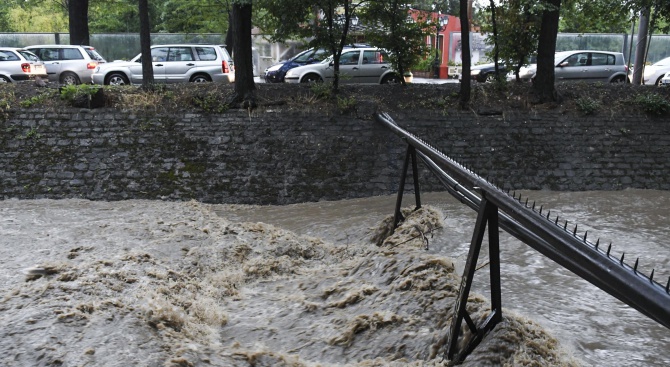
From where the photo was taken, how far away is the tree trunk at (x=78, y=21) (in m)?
21.0

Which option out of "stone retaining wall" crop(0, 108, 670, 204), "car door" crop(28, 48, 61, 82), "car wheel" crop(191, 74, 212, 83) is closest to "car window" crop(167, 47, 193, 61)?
"car wheel" crop(191, 74, 212, 83)

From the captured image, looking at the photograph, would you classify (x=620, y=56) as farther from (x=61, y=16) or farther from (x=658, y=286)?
(x=61, y=16)

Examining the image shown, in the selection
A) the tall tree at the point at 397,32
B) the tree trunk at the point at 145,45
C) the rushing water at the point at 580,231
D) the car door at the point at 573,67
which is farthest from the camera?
the car door at the point at 573,67

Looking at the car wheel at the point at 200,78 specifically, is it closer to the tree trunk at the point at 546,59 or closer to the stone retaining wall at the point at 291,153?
the stone retaining wall at the point at 291,153

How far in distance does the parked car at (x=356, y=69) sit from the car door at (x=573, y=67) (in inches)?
231

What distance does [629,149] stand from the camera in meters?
14.5

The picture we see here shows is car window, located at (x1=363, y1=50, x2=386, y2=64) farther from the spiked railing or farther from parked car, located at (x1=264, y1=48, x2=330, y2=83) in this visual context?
the spiked railing

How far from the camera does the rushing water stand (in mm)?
4910

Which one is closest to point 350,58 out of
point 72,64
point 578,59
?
point 578,59

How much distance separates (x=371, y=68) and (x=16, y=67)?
35.5 ft

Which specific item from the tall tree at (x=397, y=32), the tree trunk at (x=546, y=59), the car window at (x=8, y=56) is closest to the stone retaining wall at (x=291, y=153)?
the tree trunk at (x=546, y=59)

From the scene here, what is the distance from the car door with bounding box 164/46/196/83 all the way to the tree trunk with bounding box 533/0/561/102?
10153 millimetres

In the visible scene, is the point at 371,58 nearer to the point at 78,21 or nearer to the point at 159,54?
the point at 159,54

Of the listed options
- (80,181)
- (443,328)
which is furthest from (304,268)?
(80,181)
